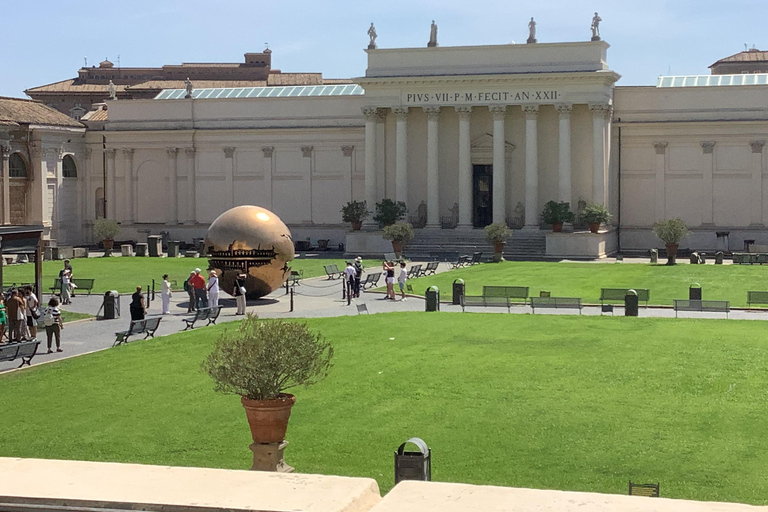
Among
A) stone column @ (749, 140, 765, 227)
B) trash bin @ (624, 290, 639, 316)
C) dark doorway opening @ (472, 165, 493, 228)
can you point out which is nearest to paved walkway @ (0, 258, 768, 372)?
trash bin @ (624, 290, 639, 316)

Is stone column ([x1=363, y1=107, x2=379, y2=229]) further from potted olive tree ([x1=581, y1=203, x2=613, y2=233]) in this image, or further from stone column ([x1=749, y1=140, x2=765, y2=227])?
stone column ([x1=749, y1=140, x2=765, y2=227])

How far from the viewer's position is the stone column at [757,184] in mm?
70562

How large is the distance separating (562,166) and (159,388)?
49180 millimetres

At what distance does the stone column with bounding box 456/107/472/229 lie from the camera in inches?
2822

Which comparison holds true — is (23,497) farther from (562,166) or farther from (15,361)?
(562,166)

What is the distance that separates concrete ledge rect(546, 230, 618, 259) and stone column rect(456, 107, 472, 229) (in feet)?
22.2

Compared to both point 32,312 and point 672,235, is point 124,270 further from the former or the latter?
point 672,235

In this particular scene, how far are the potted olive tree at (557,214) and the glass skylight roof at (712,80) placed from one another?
14.7 metres

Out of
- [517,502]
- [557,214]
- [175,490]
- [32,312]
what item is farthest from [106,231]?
[517,502]

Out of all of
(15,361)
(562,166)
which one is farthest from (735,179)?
(15,361)

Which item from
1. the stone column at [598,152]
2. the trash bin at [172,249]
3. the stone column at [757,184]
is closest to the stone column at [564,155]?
the stone column at [598,152]

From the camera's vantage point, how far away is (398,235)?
212ft

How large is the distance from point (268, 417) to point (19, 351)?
1345cm

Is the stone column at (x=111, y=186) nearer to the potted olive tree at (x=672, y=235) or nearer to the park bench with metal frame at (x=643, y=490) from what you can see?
the potted olive tree at (x=672, y=235)
